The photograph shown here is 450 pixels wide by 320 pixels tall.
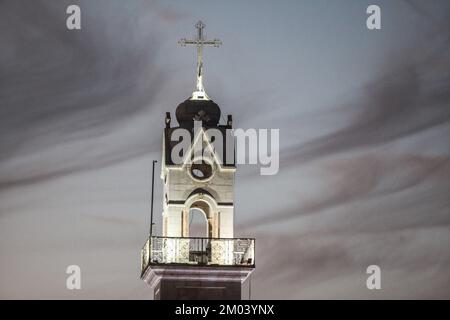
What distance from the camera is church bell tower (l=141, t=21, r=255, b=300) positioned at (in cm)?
6538

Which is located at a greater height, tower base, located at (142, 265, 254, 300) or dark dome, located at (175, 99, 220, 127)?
dark dome, located at (175, 99, 220, 127)

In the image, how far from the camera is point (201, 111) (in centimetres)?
6744

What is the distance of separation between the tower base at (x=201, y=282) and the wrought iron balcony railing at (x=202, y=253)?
266 mm

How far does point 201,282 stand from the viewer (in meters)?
65.5

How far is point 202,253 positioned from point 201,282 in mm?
1130

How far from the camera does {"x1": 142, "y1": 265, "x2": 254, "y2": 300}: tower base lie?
2571 inches

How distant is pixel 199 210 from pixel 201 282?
12.6 feet

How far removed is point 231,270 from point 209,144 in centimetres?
529

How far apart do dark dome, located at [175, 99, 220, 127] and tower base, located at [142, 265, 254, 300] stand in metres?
6.02

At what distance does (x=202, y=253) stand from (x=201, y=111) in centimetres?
571

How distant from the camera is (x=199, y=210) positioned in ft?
224
